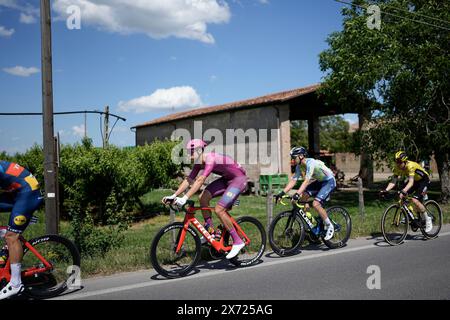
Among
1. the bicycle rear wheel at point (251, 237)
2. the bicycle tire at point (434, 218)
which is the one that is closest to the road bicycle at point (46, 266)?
the bicycle rear wheel at point (251, 237)

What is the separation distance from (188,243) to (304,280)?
67.8 inches

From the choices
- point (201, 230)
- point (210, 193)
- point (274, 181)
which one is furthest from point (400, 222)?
point (274, 181)

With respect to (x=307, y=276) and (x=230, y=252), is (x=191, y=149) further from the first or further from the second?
(x=307, y=276)

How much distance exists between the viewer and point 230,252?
6.31 metres

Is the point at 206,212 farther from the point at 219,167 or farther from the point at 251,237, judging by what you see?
the point at 251,237

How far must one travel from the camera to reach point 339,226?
7.95 metres

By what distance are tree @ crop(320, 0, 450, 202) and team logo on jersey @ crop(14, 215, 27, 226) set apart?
12494 millimetres

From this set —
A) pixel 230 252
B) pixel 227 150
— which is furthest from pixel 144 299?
pixel 227 150

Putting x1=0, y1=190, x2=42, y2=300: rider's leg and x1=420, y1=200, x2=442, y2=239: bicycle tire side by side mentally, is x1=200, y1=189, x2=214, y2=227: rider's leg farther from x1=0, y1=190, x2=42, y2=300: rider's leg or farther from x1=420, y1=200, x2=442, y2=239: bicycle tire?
x1=420, y1=200, x2=442, y2=239: bicycle tire

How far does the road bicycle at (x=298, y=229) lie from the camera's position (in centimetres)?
721

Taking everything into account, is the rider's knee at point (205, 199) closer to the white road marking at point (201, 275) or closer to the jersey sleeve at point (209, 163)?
the jersey sleeve at point (209, 163)

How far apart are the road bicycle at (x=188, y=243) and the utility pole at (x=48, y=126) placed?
2.39 metres

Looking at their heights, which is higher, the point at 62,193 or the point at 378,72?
the point at 378,72
